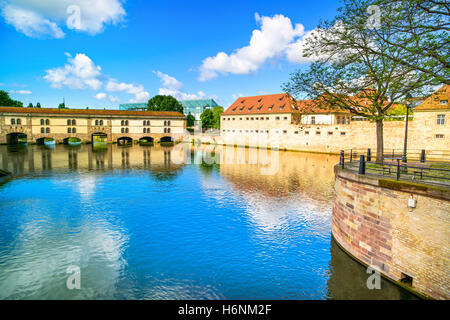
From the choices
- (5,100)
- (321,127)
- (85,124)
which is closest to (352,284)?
(321,127)

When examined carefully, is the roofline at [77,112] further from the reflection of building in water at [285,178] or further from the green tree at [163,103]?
the reflection of building in water at [285,178]

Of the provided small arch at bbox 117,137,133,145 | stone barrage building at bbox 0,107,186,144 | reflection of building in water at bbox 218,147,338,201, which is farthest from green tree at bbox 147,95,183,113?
reflection of building in water at bbox 218,147,338,201

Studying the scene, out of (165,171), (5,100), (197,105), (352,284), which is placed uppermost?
(197,105)

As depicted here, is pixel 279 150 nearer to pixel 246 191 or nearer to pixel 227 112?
pixel 227 112

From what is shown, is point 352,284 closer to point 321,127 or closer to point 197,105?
point 321,127

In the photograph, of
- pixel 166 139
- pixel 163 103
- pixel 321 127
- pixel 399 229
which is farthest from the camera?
pixel 163 103

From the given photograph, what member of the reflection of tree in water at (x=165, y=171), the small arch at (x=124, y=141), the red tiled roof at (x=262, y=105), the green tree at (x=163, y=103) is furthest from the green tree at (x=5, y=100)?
the reflection of tree in water at (x=165, y=171)

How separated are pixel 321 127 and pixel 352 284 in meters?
51.6

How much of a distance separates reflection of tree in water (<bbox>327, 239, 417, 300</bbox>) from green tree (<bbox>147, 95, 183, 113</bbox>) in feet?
338

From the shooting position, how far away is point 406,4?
1370cm

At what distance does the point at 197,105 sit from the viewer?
177 metres

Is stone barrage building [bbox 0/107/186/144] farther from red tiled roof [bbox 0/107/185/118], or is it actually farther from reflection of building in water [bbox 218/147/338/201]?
reflection of building in water [bbox 218/147/338/201]

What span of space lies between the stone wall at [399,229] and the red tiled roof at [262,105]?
55.1m
